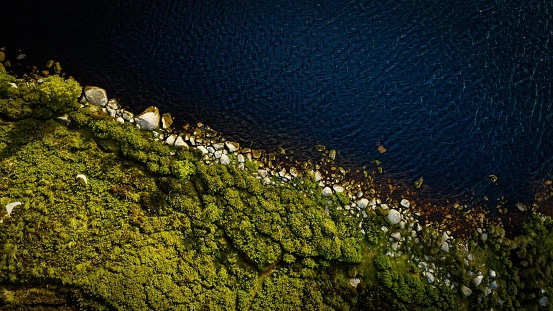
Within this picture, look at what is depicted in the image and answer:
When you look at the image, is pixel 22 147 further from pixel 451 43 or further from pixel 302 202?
pixel 451 43

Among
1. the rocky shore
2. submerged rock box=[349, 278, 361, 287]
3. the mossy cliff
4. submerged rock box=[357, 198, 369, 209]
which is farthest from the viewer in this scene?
submerged rock box=[357, 198, 369, 209]

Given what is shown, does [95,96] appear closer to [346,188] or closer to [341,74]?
[341,74]

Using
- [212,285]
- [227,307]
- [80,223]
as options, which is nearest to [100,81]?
[80,223]

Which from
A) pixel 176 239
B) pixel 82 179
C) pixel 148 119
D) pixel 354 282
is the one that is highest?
pixel 148 119

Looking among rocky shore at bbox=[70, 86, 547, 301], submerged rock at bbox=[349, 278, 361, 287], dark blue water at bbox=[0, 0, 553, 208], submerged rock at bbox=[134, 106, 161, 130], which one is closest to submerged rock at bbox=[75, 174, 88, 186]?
rocky shore at bbox=[70, 86, 547, 301]

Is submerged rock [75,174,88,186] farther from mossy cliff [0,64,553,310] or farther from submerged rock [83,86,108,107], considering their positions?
submerged rock [83,86,108,107]

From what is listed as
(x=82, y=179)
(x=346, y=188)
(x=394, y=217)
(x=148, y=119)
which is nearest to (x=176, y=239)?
(x=82, y=179)
